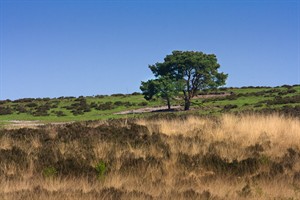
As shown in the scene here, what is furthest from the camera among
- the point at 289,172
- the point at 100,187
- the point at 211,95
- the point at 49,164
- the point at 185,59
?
the point at 211,95

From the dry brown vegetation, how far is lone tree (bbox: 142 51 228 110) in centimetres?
3832

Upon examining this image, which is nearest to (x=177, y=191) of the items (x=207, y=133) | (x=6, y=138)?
(x=207, y=133)

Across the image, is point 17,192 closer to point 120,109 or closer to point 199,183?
point 199,183

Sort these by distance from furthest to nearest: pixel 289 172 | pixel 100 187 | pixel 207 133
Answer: pixel 207 133 < pixel 289 172 < pixel 100 187

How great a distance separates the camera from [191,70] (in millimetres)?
55438

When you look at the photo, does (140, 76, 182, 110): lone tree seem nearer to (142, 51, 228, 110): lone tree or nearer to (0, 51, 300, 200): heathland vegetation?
(142, 51, 228, 110): lone tree

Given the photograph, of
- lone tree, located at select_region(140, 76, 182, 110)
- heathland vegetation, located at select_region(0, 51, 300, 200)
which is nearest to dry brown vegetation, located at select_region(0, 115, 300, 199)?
heathland vegetation, located at select_region(0, 51, 300, 200)

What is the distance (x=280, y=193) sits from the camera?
26.6 feet

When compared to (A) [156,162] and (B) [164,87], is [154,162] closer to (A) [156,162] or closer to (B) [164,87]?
(A) [156,162]

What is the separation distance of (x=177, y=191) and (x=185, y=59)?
4703 cm

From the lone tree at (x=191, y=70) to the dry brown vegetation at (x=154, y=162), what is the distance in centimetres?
3832

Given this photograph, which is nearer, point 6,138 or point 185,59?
point 6,138

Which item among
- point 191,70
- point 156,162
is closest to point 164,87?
point 191,70

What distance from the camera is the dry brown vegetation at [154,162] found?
8.15 metres
